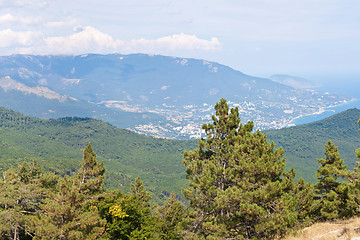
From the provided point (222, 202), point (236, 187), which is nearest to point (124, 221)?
point (222, 202)

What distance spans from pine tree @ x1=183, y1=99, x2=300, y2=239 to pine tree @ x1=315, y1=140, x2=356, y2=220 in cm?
386

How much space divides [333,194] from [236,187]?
10.8 metres

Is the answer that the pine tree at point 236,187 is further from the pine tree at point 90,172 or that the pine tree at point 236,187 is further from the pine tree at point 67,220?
the pine tree at point 90,172

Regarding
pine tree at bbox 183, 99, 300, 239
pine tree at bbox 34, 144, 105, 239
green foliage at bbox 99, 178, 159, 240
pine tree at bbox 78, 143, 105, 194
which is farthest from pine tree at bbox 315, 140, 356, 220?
pine tree at bbox 78, 143, 105, 194

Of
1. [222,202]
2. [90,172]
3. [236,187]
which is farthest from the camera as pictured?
[90,172]

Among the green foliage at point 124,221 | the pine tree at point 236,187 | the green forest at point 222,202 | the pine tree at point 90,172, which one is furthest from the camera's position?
the pine tree at point 90,172

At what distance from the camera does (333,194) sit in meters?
24.3

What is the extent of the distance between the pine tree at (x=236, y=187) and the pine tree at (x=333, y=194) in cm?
386

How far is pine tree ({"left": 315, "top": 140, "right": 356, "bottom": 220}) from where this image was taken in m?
23.0

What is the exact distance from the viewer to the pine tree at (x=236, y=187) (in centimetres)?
1927

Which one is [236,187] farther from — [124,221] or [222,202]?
[124,221]

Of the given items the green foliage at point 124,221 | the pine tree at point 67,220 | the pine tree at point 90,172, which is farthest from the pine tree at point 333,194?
the pine tree at point 90,172

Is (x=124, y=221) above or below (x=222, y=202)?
below

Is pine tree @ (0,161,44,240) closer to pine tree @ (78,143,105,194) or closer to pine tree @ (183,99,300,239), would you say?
pine tree @ (78,143,105,194)
